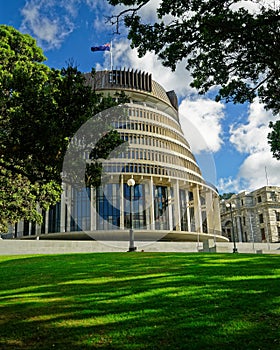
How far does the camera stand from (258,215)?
3615 inches

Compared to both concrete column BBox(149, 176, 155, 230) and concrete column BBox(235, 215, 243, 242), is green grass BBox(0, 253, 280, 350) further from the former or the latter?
concrete column BBox(235, 215, 243, 242)

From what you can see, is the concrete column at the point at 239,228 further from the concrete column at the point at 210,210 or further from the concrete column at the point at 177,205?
the concrete column at the point at 177,205

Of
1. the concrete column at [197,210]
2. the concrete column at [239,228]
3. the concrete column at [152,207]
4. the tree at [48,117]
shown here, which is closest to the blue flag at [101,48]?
the concrete column at [152,207]

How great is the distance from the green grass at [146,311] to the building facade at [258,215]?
76170 millimetres

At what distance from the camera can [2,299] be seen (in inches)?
354

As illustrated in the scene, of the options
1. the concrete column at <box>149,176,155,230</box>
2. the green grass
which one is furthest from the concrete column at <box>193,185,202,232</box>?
the green grass

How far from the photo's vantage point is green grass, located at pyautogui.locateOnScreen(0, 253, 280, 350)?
5855 millimetres

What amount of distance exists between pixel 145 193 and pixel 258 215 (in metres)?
41.0

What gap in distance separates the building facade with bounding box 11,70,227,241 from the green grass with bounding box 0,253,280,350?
1819 inches

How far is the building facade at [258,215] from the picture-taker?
8794cm

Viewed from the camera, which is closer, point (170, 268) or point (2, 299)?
point (2, 299)

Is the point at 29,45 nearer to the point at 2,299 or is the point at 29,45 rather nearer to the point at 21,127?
the point at 21,127

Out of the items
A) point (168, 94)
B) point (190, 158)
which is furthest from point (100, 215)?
point (168, 94)

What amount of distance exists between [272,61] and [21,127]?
8.48 metres
